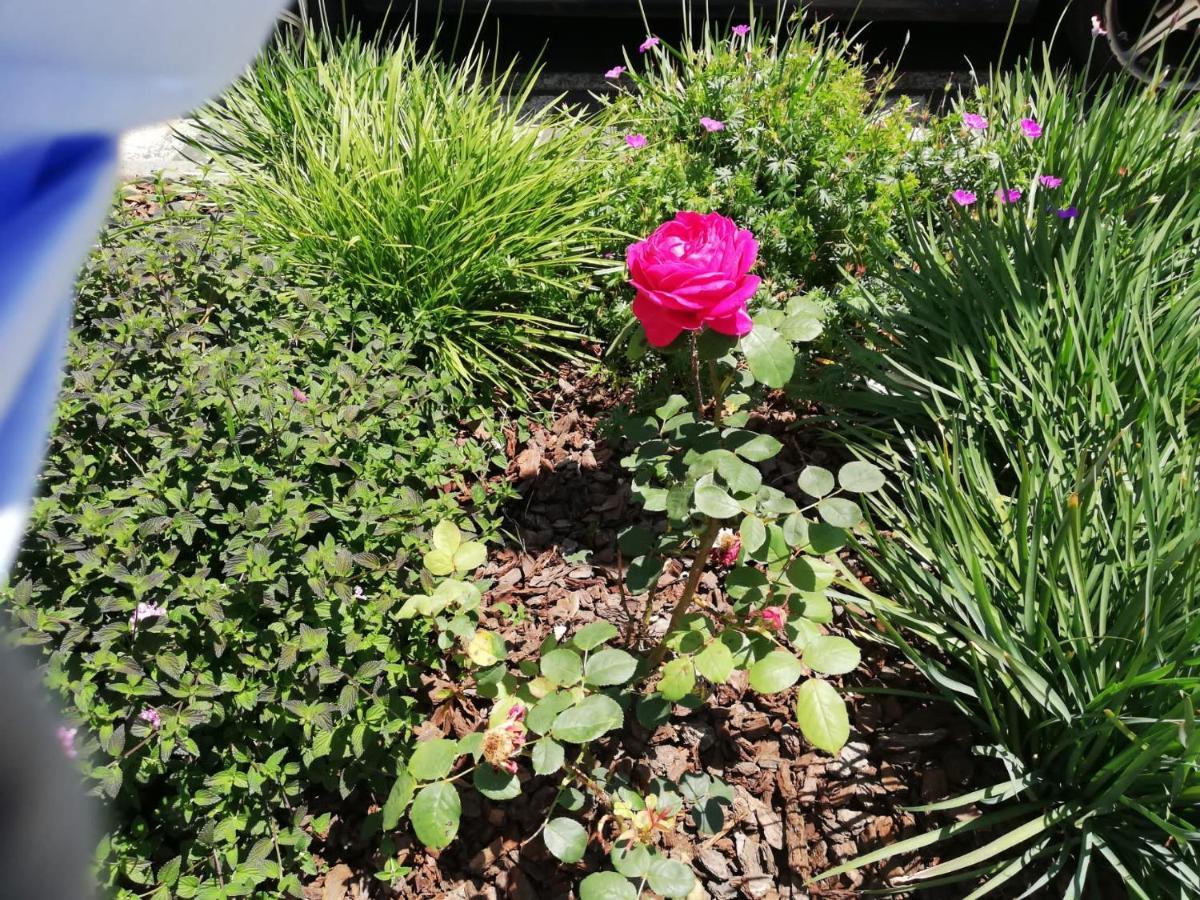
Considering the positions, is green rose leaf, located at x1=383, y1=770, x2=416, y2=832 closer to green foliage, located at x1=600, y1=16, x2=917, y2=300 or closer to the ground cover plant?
the ground cover plant

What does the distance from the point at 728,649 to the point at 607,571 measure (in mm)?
884

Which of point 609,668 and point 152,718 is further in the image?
point 609,668

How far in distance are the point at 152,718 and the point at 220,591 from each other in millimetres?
256

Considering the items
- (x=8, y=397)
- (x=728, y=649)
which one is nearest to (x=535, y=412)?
(x=728, y=649)

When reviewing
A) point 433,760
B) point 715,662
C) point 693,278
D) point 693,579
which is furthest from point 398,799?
point 693,278

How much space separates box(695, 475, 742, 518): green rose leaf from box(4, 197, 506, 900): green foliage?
0.51m

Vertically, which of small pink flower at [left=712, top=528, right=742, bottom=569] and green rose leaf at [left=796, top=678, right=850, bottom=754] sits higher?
green rose leaf at [left=796, top=678, right=850, bottom=754]

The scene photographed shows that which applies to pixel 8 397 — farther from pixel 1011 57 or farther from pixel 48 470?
pixel 1011 57

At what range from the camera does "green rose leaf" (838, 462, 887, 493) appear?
5.90 feet

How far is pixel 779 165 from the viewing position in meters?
3.10

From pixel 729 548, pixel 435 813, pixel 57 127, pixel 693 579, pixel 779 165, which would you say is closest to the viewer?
pixel 57 127

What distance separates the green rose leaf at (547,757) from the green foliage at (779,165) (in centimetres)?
194

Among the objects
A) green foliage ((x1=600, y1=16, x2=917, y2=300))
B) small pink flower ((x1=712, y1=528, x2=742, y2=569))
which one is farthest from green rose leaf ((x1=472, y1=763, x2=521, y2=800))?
green foliage ((x1=600, y1=16, x2=917, y2=300))

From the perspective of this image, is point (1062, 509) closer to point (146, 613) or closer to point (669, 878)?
point (669, 878)
